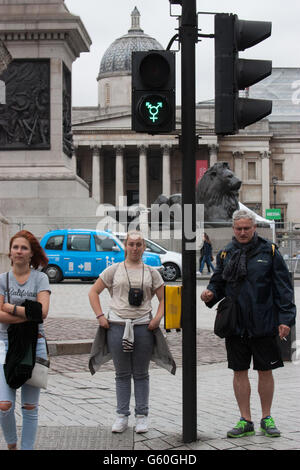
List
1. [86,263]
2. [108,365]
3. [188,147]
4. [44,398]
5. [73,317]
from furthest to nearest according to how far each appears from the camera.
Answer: [86,263]
[73,317]
[108,365]
[44,398]
[188,147]

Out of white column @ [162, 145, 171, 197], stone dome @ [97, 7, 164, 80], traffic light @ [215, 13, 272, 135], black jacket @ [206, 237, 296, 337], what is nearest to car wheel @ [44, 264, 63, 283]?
black jacket @ [206, 237, 296, 337]

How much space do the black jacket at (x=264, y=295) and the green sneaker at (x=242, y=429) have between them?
55 centimetres

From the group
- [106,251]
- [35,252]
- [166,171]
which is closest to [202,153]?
[166,171]

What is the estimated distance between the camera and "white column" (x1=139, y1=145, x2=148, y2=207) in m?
99.5

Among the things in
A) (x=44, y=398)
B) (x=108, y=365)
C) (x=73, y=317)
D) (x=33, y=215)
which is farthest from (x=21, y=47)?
(x=44, y=398)

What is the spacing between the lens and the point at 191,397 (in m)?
5.59

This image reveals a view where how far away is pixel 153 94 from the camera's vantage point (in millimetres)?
5688

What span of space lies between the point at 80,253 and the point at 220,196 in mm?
11151

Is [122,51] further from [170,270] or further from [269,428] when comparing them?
[269,428]

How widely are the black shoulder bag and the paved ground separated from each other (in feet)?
2.14

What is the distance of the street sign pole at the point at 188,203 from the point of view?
5.61 metres

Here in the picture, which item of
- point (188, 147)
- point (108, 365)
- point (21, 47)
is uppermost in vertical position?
point (21, 47)
